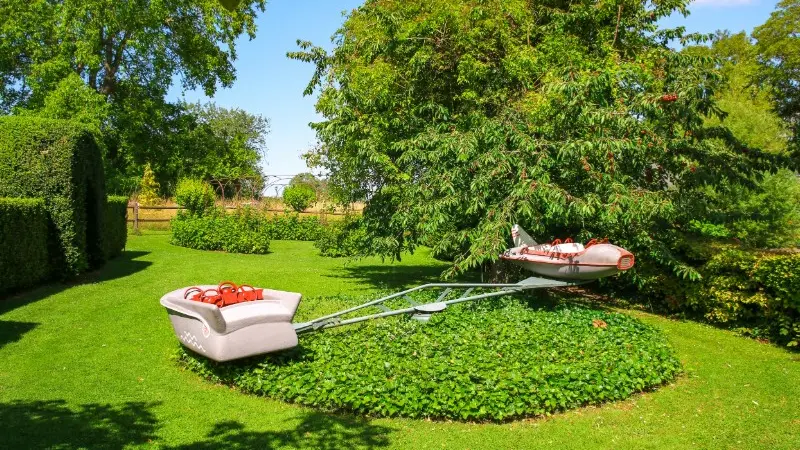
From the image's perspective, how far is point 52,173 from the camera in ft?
38.3

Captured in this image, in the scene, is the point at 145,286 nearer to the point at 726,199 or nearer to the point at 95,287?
the point at 95,287

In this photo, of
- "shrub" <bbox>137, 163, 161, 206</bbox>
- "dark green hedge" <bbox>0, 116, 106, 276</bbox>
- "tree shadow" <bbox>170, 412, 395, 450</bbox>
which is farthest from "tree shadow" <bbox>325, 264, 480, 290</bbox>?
"shrub" <bbox>137, 163, 161, 206</bbox>

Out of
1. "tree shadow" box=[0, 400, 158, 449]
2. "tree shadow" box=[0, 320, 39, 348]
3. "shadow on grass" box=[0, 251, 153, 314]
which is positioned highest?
"shadow on grass" box=[0, 251, 153, 314]

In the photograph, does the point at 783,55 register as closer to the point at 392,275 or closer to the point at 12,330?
the point at 392,275

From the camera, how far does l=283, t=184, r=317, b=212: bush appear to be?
32.7m

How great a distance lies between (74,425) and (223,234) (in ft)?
49.6

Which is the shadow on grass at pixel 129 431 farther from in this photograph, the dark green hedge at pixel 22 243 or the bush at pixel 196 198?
the bush at pixel 196 198

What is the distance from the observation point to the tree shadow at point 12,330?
7.59 m

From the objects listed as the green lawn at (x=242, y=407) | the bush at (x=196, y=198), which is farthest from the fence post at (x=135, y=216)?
the green lawn at (x=242, y=407)

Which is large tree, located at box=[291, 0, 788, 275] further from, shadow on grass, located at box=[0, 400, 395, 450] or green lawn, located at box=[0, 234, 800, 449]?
shadow on grass, located at box=[0, 400, 395, 450]

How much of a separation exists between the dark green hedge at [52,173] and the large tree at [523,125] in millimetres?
5205

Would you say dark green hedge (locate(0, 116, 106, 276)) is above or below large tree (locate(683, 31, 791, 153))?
below

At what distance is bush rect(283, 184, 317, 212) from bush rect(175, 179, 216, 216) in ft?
24.4

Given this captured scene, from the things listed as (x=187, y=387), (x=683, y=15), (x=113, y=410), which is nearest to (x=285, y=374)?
(x=187, y=387)
